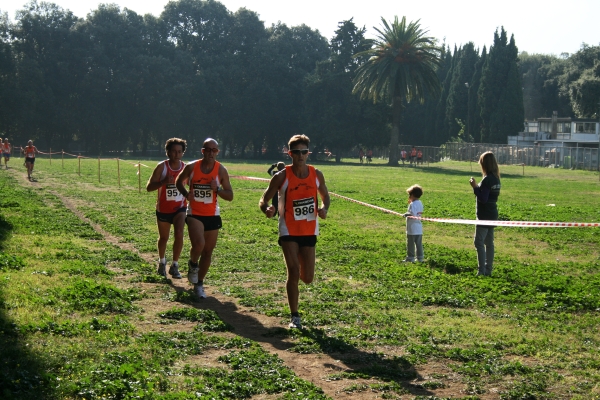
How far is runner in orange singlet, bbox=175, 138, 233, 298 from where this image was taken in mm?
9664

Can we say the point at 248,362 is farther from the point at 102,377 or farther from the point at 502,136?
the point at 502,136

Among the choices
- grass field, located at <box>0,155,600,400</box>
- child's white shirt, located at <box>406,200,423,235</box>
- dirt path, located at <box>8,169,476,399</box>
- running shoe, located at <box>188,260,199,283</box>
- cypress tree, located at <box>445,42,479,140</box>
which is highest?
cypress tree, located at <box>445,42,479,140</box>

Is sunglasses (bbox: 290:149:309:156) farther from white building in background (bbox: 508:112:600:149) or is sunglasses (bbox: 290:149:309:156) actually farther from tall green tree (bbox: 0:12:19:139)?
white building in background (bbox: 508:112:600:149)

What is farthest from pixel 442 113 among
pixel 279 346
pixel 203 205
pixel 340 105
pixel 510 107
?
pixel 279 346

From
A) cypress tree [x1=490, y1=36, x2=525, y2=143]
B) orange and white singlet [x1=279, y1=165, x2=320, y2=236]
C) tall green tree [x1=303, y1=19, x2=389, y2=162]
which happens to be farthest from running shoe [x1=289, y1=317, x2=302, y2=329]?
cypress tree [x1=490, y1=36, x2=525, y2=143]

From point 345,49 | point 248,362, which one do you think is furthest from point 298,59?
point 248,362

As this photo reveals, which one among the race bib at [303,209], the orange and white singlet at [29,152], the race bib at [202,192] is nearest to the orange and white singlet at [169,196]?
the race bib at [202,192]

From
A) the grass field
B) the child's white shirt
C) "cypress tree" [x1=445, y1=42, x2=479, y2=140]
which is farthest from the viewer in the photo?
"cypress tree" [x1=445, y1=42, x2=479, y2=140]

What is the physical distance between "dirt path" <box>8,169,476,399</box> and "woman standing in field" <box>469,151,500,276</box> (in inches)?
157

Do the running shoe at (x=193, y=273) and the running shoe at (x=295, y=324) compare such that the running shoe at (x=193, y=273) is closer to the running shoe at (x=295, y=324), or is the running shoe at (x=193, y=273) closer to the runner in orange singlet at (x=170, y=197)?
the runner in orange singlet at (x=170, y=197)

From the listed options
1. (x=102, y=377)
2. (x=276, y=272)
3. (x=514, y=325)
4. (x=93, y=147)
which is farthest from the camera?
(x=93, y=147)

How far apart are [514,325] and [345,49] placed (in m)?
73.2

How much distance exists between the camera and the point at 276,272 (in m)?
11.6

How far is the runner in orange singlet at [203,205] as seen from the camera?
9664mm
